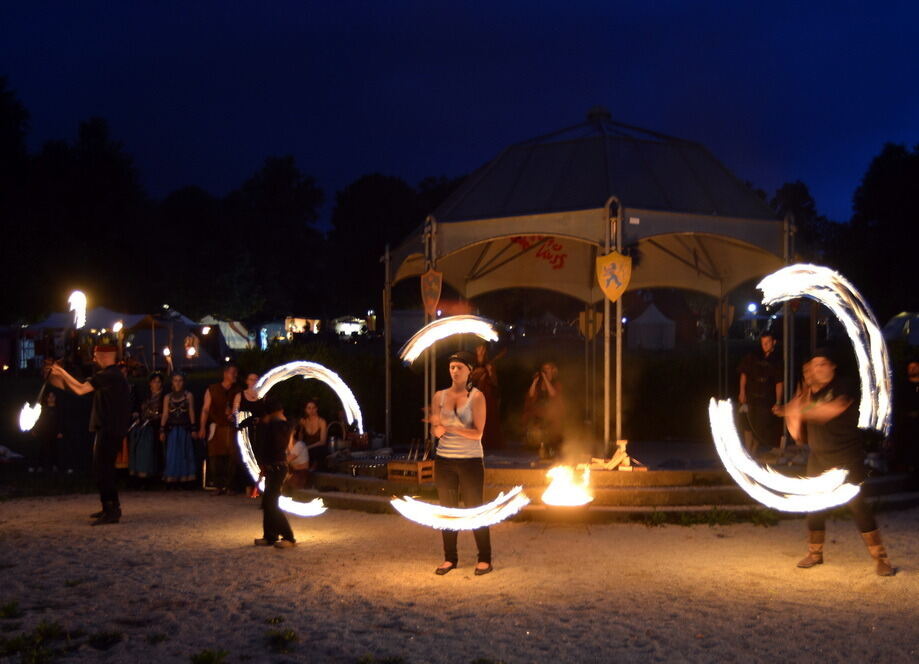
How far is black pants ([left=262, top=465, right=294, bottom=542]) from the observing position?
28.9 ft

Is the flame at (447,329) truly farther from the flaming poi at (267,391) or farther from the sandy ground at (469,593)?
the sandy ground at (469,593)

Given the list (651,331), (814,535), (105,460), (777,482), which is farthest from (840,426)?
(651,331)

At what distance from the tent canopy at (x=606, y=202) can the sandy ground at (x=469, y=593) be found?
12.8ft

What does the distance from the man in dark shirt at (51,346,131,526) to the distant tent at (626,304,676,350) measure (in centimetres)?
3845

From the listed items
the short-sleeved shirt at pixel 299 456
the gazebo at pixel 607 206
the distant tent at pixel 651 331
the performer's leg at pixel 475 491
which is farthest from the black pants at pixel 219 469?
the distant tent at pixel 651 331

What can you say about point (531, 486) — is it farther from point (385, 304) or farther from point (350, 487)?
point (385, 304)

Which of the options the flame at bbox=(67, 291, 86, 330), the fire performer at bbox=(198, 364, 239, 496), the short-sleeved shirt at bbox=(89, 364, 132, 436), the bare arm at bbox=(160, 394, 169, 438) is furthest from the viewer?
the bare arm at bbox=(160, 394, 169, 438)

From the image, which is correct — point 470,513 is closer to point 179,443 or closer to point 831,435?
point 831,435

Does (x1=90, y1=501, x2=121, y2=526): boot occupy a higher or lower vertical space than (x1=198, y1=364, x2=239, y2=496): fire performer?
lower

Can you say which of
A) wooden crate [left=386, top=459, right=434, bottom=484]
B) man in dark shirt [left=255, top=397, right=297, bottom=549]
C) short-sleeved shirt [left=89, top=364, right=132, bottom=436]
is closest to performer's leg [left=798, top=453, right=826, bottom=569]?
man in dark shirt [left=255, top=397, right=297, bottom=549]

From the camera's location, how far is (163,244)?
4759 cm

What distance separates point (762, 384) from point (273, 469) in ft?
21.8

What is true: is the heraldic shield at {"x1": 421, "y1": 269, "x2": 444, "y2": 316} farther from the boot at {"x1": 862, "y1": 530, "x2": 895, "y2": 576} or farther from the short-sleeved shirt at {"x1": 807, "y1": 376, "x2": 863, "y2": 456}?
the boot at {"x1": 862, "y1": 530, "x2": 895, "y2": 576}

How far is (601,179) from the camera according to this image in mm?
12320
